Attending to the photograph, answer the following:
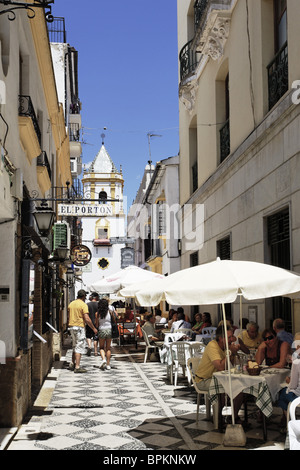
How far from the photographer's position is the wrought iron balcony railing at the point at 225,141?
47.6 feet

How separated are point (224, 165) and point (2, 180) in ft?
27.1

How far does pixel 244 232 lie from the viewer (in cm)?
1246

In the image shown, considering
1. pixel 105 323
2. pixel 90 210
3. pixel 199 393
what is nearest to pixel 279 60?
pixel 90 210

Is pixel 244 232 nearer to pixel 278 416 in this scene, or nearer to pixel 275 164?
pixel 275 164

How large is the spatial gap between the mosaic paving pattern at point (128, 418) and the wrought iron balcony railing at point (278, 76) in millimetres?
5562

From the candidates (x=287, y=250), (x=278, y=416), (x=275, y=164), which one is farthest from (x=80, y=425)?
(x=275, y=164)

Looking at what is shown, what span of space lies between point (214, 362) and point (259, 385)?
74 centimetres

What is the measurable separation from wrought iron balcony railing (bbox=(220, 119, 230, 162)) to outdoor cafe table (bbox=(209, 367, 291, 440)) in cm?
818

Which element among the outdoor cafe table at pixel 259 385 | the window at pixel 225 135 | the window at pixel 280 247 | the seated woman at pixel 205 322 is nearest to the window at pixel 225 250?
the seated woman at pixel 205 322

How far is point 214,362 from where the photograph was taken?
7.45m

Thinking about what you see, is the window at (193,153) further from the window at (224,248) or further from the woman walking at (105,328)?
the woman walking at (105,328)

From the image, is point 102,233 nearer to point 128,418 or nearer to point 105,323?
point 105,323

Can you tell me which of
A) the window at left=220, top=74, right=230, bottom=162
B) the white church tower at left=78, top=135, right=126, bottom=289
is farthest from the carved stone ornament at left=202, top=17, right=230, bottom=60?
the white church tower at left=78, top=135, right=126, bottom=289

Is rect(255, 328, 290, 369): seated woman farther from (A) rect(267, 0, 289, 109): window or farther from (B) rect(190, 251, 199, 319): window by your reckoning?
(B) rect(190, 251, 199, 319): window
